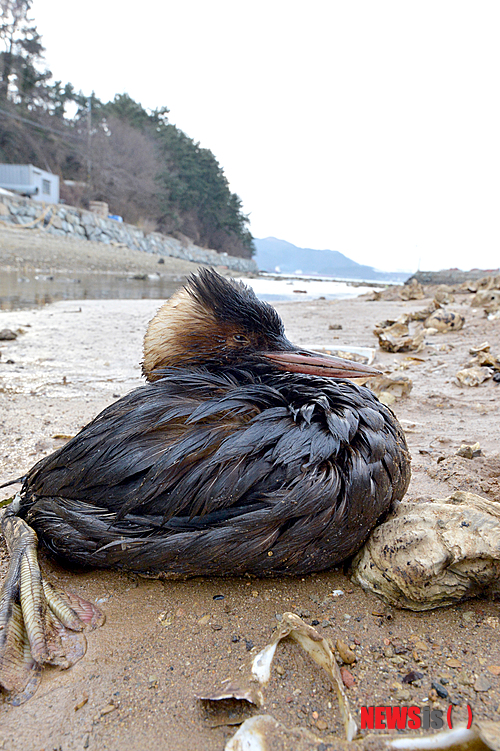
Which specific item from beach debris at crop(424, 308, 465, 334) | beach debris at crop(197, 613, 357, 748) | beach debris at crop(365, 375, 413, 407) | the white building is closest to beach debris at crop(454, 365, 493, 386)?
beach debris at crop(365, 375, 413, 407)

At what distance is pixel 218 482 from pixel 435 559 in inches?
28.0

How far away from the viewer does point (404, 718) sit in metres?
1.11

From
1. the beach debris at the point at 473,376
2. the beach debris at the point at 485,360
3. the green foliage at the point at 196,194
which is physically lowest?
the beach debris at the point at 473,376

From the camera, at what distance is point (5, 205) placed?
98.0 feet

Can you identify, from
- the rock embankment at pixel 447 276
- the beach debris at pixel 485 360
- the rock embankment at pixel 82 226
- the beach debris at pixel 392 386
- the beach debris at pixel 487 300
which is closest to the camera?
the beach debris at pixel 392 386

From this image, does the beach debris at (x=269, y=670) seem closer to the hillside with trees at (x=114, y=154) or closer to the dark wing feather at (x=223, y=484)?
the dark wing feather at (x=223, y=484)

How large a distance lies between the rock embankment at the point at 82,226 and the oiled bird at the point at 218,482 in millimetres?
31018

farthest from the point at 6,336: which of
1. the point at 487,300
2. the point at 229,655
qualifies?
the point at 487,300

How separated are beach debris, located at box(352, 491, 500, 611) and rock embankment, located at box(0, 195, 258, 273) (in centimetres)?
3171

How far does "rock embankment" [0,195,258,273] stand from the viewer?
3073 centimetres

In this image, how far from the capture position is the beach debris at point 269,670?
1.13 meters

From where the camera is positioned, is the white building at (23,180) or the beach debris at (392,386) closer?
the beach debris at (392,386)

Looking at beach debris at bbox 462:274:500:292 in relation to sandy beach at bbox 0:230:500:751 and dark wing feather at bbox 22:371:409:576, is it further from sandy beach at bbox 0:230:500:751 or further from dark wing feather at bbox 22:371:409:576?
dark wing feather at bbox 22:371:409:576

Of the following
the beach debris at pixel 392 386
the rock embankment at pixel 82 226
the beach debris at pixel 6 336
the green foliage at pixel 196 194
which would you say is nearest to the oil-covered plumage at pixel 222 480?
the beach debris at pixel 392 386
